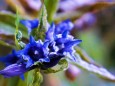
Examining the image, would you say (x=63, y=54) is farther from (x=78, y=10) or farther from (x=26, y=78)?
(x=78, y=10)

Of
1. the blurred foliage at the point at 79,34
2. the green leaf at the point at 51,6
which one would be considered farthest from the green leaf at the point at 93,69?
the green leaf at the point at 51,6

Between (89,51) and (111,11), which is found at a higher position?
Result: (111,11)

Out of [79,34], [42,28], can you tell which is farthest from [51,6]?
[79,34]

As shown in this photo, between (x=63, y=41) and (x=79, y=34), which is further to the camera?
(x=79, y=34)

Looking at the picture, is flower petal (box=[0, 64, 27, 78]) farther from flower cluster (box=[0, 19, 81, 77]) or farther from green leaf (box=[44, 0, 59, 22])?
green leaf (box=[44, 0, 59, 22])

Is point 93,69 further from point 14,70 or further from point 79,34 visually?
point 79,34

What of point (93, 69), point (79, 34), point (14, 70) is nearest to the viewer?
point (14, 70)

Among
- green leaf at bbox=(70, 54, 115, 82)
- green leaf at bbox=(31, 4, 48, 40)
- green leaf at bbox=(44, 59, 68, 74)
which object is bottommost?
green leaf at bbox=(70, 54, 115, 82)

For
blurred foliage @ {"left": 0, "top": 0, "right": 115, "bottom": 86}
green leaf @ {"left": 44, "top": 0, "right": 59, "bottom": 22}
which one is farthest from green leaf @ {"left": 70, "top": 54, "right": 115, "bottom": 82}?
green leaf @ {"left": 44, "top": 0, "right": 59, "bottom": 22}

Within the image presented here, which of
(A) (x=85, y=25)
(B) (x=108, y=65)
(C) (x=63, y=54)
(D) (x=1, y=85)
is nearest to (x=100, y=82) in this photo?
(B) (x=108, y=65)

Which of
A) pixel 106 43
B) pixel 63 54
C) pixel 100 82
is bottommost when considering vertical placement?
pixel 100 82

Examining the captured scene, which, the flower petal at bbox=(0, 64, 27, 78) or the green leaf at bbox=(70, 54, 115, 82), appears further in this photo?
the green leaf at bbox=(70, 54, 115, 82)
